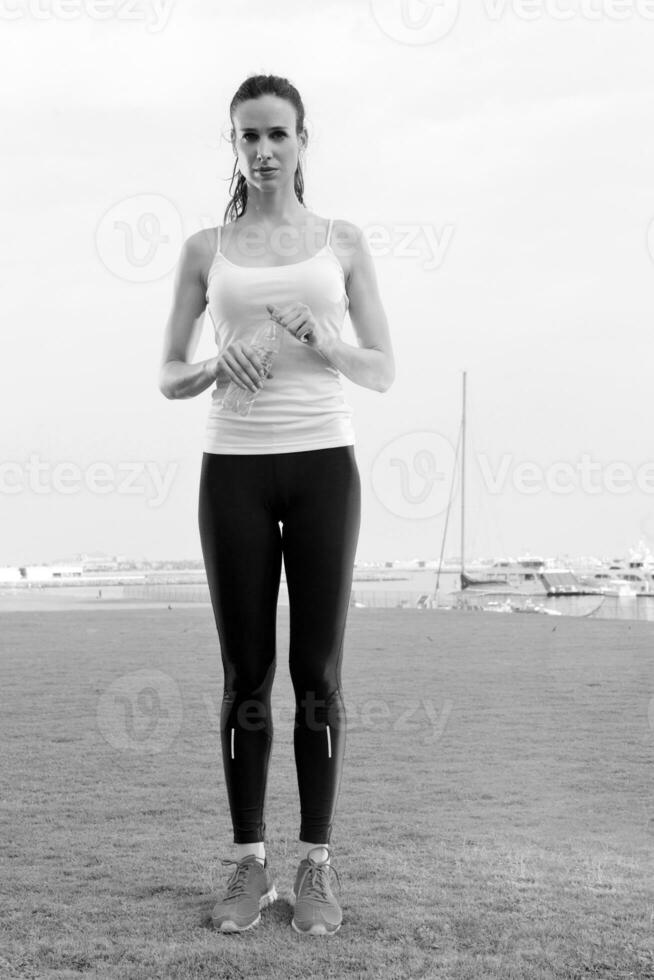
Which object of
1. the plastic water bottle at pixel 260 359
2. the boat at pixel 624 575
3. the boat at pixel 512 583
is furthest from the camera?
the boat at pixel 624 575

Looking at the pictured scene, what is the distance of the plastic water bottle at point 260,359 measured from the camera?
7.91 ft

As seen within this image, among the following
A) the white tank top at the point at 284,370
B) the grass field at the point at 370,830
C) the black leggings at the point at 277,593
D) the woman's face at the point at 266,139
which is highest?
the woman's face at the point at 266,139

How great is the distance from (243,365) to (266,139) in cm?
60

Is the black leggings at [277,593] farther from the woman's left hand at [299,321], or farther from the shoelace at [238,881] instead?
the woman's left hand at [299,321]

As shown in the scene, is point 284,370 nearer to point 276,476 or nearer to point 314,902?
point 276,476

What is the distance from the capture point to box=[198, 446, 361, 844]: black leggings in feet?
8.13

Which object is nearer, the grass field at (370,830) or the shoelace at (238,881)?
the grass field at (370,830)

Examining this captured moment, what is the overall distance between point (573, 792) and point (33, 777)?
2205 mm

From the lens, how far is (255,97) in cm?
252

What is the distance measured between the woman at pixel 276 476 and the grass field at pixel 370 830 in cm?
23

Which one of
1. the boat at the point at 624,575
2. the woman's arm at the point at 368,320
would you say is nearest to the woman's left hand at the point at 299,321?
the woman's arm at the point at 368,320

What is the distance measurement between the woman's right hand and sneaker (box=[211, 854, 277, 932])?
1.18 meters

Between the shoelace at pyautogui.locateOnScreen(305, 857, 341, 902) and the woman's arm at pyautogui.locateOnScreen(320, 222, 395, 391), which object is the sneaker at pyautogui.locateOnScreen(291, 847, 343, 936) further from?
the woman's arm at pyautogui.locateOnScreen(320, 222, 395, 391)

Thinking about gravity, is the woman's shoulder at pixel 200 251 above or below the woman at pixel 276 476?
above
